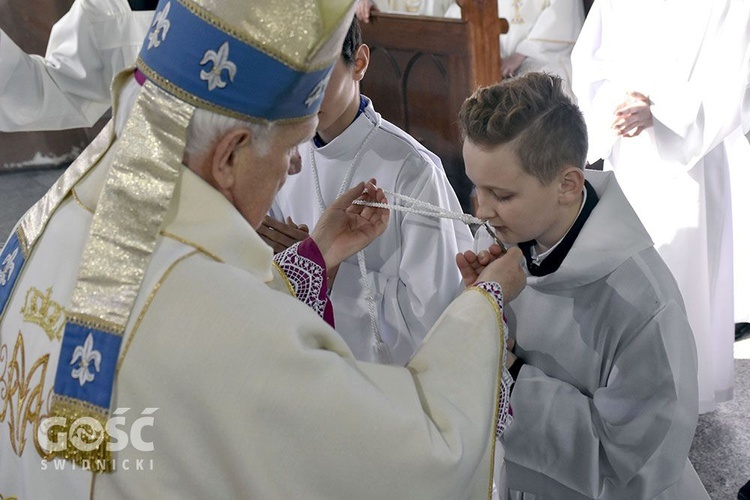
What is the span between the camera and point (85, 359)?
1.27m

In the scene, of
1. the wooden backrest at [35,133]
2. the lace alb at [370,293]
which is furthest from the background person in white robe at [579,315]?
the wooden backrest at [35,133]

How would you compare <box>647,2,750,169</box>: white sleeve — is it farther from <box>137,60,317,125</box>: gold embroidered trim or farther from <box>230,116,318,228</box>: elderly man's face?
<box>137,60,317,125</box>: gold embroidered trim

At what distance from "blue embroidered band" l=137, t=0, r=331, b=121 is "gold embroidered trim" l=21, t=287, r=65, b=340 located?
0.41 m

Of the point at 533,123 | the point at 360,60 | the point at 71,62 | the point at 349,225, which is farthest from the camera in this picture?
the point at 71,62

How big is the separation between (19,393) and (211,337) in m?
0.39

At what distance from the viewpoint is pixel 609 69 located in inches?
149

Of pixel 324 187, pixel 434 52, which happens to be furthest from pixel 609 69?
pixel 324 187

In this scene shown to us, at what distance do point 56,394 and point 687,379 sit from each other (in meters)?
1.32

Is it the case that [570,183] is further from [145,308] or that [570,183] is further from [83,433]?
[83,433]

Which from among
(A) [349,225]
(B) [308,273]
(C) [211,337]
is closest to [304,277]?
(B) [308,273]

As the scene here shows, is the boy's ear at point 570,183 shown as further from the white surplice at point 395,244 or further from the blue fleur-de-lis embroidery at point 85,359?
the blue fleur-de-lis embroidery at point 85,359

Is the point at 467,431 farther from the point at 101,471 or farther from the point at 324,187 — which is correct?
the point at 324,187

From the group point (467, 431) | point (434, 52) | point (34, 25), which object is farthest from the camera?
point (34, 25)

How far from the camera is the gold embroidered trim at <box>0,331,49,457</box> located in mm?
1345
